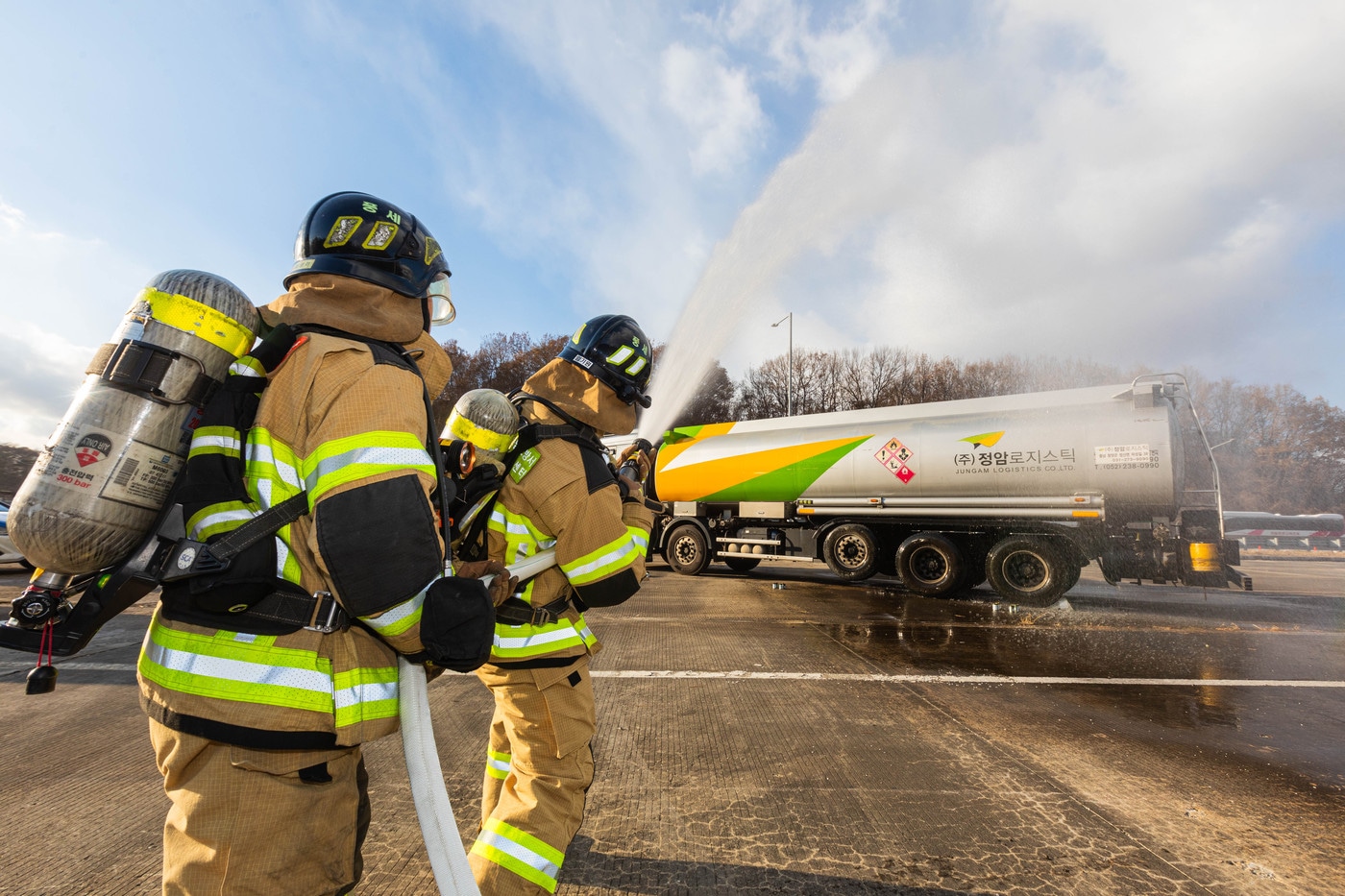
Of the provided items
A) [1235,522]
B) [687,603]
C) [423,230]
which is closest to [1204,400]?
[1235,522]

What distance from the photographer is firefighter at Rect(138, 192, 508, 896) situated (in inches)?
46.3

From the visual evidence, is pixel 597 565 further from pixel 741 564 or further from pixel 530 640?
pixel 741 564

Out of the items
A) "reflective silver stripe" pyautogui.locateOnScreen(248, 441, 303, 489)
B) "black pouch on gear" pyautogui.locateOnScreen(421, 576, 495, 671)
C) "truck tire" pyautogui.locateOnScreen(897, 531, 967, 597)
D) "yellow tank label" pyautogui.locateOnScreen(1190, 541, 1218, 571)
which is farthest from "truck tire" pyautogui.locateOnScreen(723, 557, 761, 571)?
"reflective silver stripe" pyautogui.locateOnScreen(248, 441, 303, 489)

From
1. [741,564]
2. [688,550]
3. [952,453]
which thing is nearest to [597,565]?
[952,453]

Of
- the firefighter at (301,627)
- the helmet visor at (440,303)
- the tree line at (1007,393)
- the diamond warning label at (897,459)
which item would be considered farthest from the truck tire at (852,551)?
the tree line at (1007,393)

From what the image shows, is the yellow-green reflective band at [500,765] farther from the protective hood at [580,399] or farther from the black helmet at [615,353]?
the black helmet at [615,353]

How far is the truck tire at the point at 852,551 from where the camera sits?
1021cm

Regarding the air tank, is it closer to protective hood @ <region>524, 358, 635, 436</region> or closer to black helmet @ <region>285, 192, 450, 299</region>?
protective hood @ <region>524, 358, 635, 436</region>

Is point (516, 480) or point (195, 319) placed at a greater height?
point (195, 319)

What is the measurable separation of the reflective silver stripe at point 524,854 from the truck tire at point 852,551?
903 centimetres

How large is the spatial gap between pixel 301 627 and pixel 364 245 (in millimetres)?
888

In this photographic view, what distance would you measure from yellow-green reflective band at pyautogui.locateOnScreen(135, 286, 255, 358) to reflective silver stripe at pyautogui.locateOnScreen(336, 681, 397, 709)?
729 mm

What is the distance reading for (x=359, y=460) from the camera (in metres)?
1.22

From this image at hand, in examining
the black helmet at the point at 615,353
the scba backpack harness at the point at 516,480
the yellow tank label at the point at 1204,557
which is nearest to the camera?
the scba backpack harness at the point at 516,480
